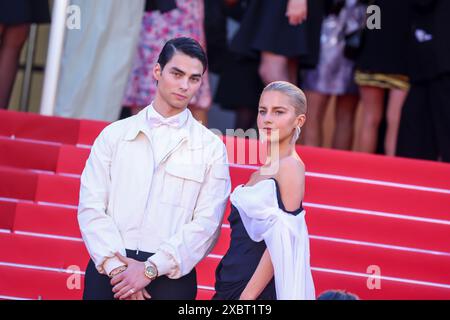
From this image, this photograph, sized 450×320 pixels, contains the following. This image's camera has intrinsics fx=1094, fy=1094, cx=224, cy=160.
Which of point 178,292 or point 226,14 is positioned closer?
point 178,292

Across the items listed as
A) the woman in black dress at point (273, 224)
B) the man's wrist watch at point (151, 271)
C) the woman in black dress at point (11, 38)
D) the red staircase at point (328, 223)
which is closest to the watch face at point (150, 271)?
the man's wrist watch at point (151, 271)

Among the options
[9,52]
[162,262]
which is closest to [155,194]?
[162,262]

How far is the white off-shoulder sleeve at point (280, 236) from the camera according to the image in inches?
165

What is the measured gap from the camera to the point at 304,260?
4.24 meters

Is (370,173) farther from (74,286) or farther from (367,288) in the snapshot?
(74,286)

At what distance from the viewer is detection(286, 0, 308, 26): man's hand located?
23.9 feet

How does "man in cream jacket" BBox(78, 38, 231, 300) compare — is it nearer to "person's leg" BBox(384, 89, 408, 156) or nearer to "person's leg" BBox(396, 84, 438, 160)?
"person's leg" BBox(396, 84, 438, 160)

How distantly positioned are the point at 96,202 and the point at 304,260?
0.87 m

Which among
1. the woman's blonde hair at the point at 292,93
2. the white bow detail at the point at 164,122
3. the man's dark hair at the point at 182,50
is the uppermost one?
the man's dark hair at the point at 182,50

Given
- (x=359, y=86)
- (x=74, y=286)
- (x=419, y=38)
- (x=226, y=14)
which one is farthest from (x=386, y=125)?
(x=74, y=286)

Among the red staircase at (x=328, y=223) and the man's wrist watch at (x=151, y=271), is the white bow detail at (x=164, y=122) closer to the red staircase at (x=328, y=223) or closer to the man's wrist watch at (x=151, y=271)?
the man's wrist watch at (x=151, y=271)

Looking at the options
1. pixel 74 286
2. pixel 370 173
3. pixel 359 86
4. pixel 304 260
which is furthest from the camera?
pixel 359 86

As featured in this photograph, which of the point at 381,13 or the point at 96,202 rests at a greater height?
the point at 381,13

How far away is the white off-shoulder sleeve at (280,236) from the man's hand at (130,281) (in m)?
0.45
